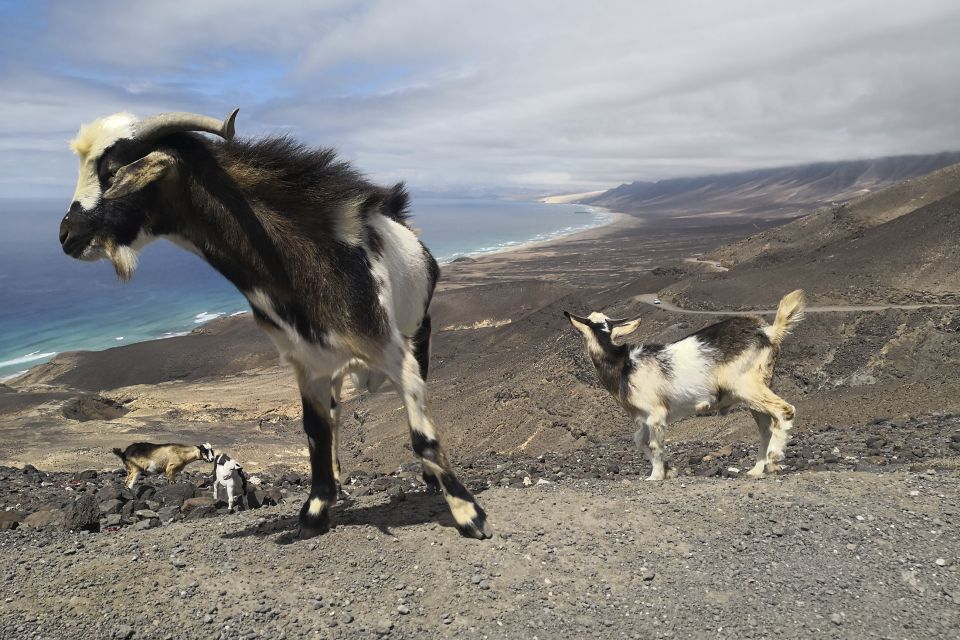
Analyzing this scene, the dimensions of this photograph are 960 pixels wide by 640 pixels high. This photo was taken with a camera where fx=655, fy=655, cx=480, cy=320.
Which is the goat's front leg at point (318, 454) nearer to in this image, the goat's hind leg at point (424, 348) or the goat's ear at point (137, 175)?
the goat's hind leg at point (424, 348)

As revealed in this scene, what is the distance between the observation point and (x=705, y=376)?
815cm

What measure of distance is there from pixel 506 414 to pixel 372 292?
19202 millimetres

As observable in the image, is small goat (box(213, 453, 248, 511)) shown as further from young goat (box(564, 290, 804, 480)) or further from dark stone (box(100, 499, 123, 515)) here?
young goat (box(564, 290, 804, 480))

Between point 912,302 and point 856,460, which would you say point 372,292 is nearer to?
point 856,460

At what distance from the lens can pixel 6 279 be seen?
11700cm

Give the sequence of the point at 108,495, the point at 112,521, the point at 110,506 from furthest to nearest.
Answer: the point at 108,495
the point at 110,506
the point at 112,521

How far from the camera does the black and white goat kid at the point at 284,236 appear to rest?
15.4 ft

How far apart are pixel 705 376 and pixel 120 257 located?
649cm

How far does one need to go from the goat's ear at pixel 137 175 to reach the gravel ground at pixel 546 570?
9.00ft

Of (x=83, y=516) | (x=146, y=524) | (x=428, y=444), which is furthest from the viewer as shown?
(x=146, y=524)

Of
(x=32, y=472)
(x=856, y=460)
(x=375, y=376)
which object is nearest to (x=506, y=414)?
(x=32, y=472)

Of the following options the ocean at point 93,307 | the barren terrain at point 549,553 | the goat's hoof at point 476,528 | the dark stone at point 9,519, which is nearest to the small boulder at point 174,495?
the barren terrain at point 549,553

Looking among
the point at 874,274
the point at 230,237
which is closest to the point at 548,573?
the point at 230,237

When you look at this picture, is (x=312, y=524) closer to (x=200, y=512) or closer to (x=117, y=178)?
(x=200, y=512)
